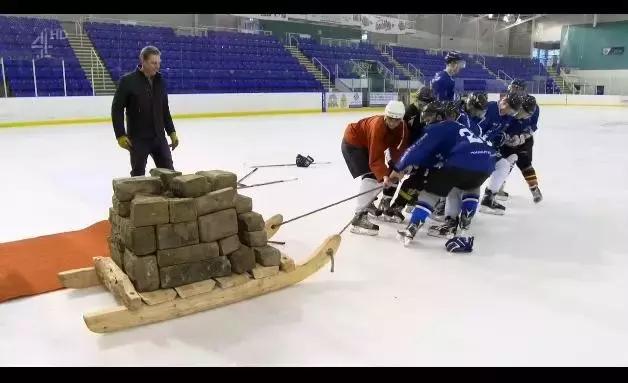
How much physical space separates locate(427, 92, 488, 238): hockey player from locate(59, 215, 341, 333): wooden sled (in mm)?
A: 1137

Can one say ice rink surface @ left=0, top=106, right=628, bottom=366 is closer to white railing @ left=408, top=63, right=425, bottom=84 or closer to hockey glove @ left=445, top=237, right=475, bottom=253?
hockey glove @ left=445, top=237, right=475, bottom=253

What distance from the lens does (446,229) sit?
147 inches

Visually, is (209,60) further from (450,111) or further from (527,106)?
(450,111)

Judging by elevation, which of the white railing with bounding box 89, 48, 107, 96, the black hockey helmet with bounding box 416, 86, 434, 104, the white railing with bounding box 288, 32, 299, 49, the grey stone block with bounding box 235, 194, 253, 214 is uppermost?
the white railing with bounding box 288, 32, 299, 49

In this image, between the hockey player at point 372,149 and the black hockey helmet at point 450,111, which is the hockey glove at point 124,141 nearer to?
the hockey player at point 372,149

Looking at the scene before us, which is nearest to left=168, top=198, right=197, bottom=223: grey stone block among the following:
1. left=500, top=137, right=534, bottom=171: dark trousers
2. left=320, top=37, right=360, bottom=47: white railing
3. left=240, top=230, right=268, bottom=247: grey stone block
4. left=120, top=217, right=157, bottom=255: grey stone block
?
left=120, top=217, right=157, bottom=255: grey stone block

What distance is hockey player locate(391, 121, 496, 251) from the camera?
335cm

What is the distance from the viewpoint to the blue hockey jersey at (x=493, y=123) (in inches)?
170

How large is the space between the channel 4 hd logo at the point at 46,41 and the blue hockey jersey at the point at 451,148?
36.9 feet

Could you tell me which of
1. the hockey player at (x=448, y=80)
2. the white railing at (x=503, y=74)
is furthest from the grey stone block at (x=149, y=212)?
the white railing at (x=503, y=74)

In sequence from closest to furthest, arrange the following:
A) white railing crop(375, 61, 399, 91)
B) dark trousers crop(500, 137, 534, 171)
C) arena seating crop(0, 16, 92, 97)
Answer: dark trousers crop(500, 137, 534, 171) < arena seating crop(0, 16, 92, 97) < white railing crop(375, 61, 399, 91)

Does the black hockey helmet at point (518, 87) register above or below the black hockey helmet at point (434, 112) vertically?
above

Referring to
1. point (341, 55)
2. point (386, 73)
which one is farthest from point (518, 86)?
point (341, 55)
